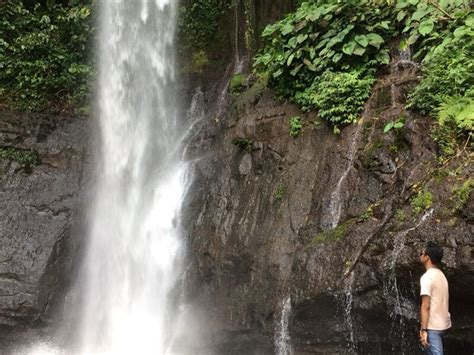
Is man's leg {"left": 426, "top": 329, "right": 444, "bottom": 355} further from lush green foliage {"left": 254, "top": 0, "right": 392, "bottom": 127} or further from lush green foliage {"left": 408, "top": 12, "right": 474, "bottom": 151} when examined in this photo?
lush green foliage {"left": 254, "top": 0, "right": 392, "bottom": 127}

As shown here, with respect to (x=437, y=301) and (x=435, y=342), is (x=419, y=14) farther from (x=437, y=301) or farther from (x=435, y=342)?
(x=435, y=342)

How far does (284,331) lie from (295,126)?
11.4 feet

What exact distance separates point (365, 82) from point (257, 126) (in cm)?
220

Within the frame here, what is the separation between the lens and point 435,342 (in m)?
4.27

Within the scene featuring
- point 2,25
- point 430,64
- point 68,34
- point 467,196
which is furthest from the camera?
point 68,34

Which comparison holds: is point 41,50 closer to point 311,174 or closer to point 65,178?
point 65,178

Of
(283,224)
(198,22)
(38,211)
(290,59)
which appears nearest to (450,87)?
(290,59)

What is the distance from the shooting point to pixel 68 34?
40.0 ft

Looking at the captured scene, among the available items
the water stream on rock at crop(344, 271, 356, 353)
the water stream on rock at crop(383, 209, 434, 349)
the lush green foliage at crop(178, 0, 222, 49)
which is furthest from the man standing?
the lush green foliage at crop(178, 0, 222, 49)

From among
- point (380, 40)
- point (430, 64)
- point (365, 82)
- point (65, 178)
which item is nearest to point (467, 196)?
point (430, 64)

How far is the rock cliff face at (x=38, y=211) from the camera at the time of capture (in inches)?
357

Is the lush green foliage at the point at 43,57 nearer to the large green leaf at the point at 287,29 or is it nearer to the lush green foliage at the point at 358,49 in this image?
the lush green foliage at the point at 358,49

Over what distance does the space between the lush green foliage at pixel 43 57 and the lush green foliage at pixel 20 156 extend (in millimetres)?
1135

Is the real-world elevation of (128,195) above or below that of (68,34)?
below
